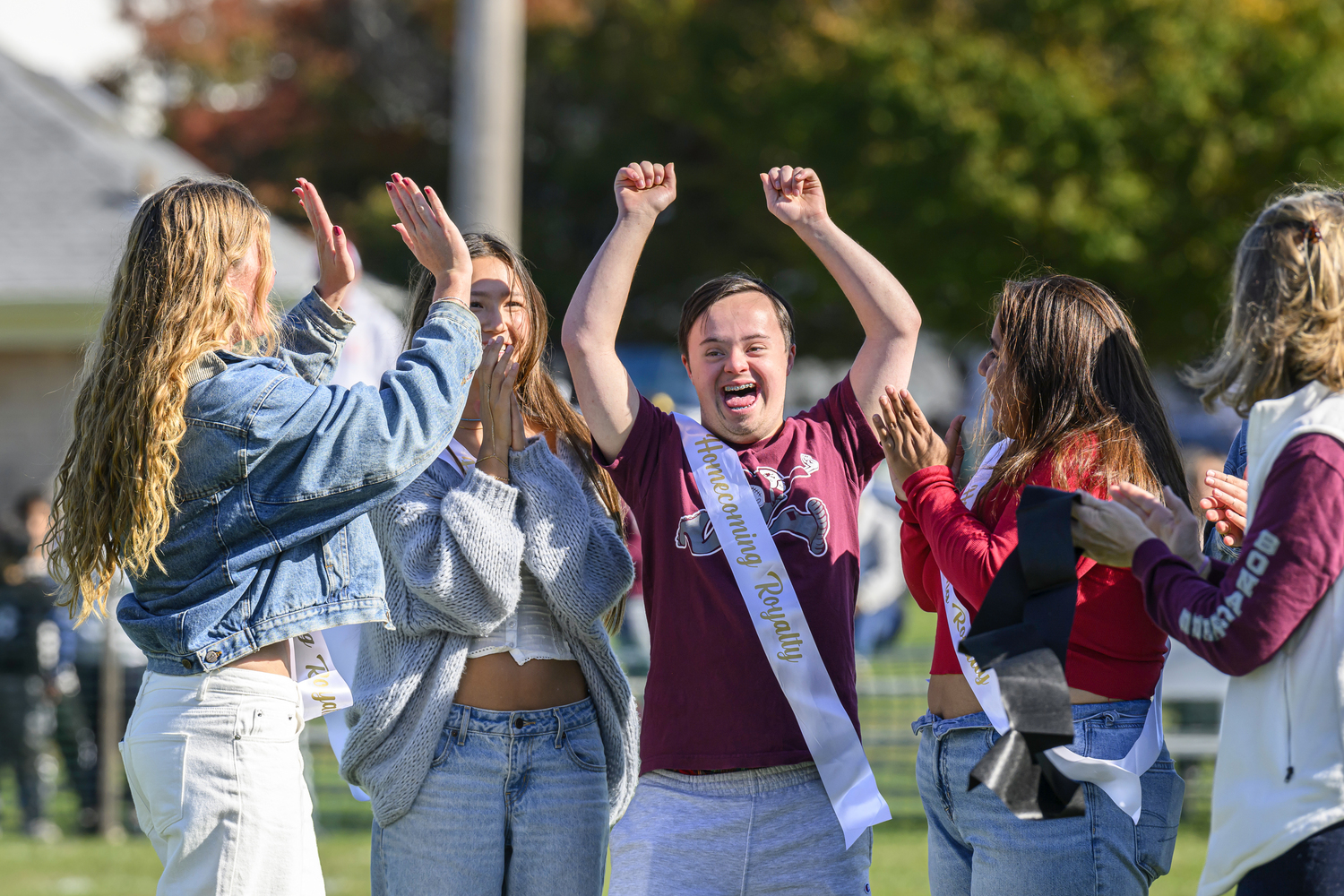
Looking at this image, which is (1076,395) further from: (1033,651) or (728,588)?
(728,588)

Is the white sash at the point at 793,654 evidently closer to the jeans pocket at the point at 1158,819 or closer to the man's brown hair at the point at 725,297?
the man's brown hair at the point at 725,297

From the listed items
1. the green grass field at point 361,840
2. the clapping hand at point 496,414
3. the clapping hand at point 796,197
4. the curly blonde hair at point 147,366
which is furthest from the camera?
the green grass field at point 361,840

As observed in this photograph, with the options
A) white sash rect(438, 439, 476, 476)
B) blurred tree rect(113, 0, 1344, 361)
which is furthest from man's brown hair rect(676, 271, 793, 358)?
blurred tree rect(113, 0, 1344, 361)

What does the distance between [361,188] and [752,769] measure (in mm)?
23573

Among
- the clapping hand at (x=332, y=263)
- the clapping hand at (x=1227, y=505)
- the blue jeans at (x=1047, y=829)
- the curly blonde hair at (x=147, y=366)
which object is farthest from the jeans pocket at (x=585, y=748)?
the clapping hand at (x=1227, y=505)

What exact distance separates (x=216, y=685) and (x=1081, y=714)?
1839 mm

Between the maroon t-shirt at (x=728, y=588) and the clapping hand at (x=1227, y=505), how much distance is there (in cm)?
80

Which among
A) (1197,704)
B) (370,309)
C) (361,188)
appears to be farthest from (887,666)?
(361,188)

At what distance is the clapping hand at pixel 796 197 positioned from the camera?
3.28 meters

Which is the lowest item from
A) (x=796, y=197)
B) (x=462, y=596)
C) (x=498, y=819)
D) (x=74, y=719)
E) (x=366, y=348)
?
(x=74, y=719)

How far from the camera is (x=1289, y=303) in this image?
243cm

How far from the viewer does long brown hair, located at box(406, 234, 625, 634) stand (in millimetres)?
3412

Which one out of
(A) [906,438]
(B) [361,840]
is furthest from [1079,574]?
(B) [361,840]

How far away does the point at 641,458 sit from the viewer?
3.18m
